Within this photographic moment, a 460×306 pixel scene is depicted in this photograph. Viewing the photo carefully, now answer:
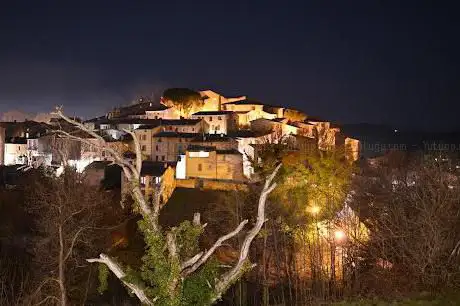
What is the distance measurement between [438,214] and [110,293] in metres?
11.5

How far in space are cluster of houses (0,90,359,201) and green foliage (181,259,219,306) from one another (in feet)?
61.7

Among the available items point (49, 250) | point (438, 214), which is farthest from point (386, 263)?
point (49, 250)

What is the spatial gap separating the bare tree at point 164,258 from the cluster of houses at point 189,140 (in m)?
18.9

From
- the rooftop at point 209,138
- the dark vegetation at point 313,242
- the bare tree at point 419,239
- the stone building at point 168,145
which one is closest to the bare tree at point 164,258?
the dark vegetation at point 313,242

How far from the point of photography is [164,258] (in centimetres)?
522

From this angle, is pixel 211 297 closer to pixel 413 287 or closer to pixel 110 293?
pixel 413 287

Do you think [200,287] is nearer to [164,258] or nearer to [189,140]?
[164,258]

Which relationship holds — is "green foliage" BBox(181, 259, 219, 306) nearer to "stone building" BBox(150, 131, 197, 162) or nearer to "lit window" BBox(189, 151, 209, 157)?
"lit window" BBox(189, 151, 209, 157)

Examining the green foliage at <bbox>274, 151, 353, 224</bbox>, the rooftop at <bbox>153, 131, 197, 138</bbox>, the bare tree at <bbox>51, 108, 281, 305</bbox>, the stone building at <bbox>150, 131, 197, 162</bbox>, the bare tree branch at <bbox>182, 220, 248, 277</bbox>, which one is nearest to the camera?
the bare tree at <bbox>51, 108, 281, 305</bbox>

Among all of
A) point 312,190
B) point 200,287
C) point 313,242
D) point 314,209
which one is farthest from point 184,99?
point 200,287

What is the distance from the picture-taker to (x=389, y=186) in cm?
1859

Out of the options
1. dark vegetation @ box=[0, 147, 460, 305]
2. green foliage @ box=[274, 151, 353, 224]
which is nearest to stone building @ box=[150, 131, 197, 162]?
dark vegetation @ box=[0, 147, 460, 305]

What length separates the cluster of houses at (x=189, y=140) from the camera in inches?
1153

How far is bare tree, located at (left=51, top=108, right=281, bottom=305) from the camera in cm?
512
